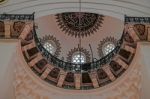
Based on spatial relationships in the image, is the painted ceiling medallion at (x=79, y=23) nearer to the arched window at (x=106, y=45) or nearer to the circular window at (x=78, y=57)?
the arched window at (x=106, y=45)

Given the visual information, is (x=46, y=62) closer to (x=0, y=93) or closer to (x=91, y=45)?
(x=0, y=93)

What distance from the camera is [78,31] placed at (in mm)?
19078

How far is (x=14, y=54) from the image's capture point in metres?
13.4

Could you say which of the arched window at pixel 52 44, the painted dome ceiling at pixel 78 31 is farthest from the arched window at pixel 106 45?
the arched window at pixel 52 44

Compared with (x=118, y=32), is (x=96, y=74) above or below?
below

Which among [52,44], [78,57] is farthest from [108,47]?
[52,44]

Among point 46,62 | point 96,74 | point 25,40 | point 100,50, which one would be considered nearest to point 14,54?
point 25,40

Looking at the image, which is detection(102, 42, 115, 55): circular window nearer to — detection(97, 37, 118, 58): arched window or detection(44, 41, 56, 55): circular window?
detection(97, 37, 118, 58): arched window

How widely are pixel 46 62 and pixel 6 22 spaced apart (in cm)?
258

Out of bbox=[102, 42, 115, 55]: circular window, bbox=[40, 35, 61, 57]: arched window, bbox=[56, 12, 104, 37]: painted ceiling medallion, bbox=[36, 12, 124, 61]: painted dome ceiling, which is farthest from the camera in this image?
bbox=[56, 12, 104, 37]: painted ceiling medallion

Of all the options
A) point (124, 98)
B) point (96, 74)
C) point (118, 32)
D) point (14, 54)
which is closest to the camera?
point (14, 54)

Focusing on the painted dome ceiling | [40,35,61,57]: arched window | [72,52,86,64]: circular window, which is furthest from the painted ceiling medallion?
[72,52,86,64]: circular window

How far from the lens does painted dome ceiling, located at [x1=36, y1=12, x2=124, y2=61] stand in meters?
18.5

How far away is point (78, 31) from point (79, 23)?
0.38 m
